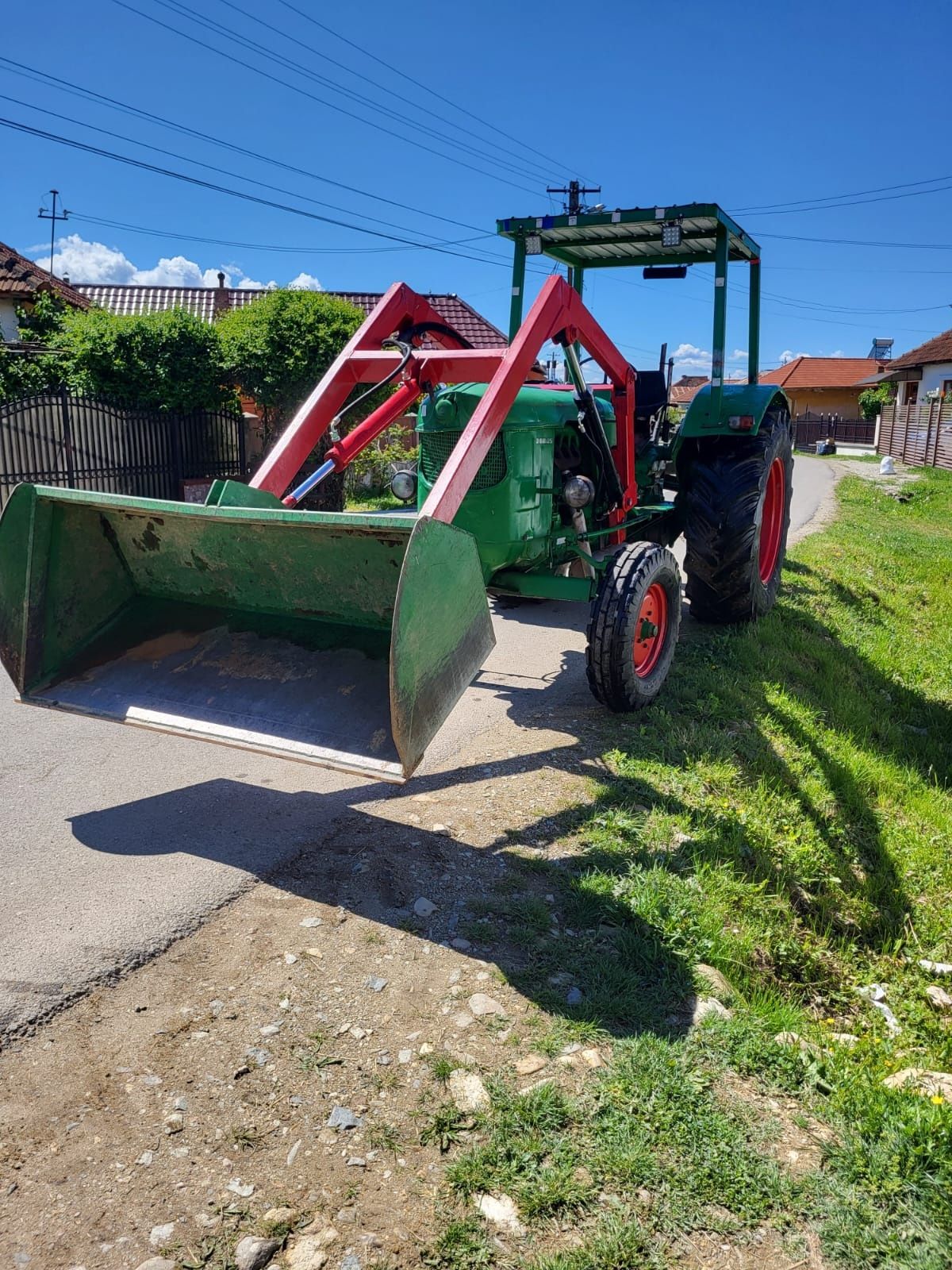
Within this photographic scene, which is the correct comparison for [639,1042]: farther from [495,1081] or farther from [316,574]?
[316,574]

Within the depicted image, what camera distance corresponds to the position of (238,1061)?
2.46 meters

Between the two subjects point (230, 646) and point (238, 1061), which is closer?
point (238, 1061)

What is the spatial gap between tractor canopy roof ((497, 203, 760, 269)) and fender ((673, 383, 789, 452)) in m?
0.88

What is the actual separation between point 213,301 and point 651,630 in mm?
24166

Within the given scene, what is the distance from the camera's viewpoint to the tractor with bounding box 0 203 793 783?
3246 mm

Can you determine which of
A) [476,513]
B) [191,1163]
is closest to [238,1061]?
[191,1163]

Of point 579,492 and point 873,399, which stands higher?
point 873,399

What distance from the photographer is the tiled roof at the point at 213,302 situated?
2386 cm

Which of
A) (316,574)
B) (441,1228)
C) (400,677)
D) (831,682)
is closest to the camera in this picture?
(441,1228)

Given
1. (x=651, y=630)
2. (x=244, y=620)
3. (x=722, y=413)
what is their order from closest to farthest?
(x=244, y=620) → (x=651, y=630) → (x=722, y=413)

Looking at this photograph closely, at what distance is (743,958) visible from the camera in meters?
3.24

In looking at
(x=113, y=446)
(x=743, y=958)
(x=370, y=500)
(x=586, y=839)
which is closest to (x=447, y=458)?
(x=586, y=839)

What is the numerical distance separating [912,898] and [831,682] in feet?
Answer: 7.59

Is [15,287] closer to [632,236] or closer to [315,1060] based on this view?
[632,236]
